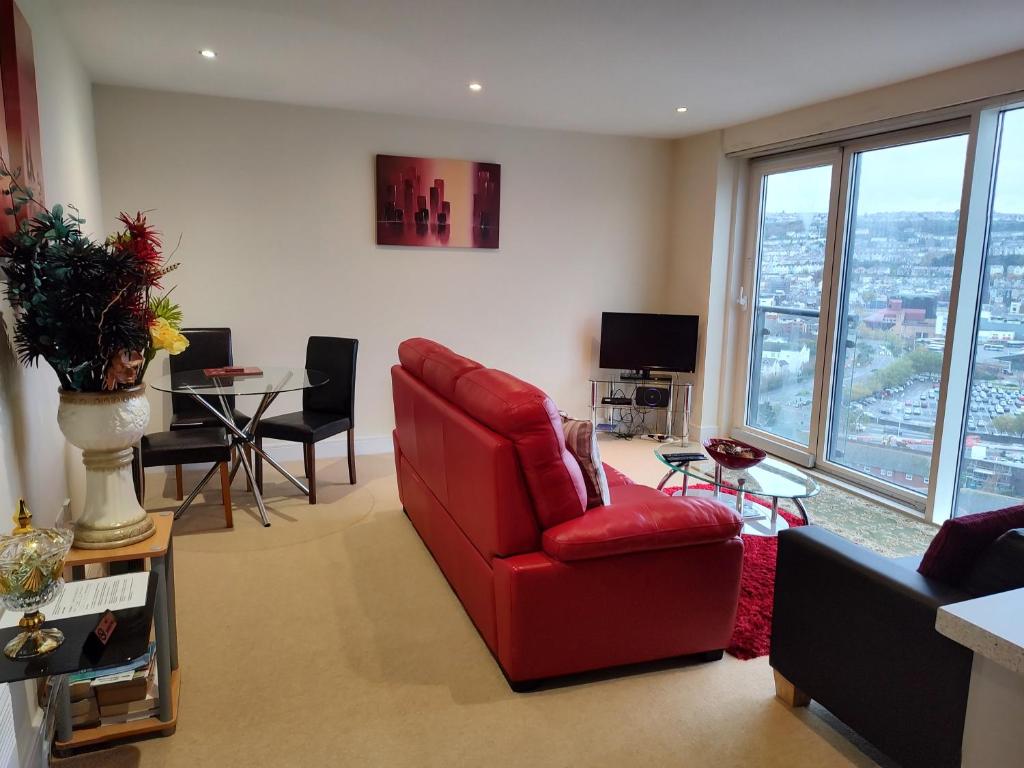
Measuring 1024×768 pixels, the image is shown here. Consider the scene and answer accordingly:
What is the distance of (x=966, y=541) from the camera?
5.90 ft

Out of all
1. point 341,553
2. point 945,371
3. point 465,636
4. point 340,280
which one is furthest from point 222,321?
point 945,371

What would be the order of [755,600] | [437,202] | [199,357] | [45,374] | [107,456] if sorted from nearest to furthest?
1. [107,456]
2. [45,374]
3. [755,600]
4. [199,357]
5. [437,202]

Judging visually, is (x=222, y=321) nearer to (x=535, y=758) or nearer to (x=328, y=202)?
(x=328, y=202)

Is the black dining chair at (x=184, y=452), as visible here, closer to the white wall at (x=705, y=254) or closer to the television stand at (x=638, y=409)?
the television stand at (x=638, y=409)

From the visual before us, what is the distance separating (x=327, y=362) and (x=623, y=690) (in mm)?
2929

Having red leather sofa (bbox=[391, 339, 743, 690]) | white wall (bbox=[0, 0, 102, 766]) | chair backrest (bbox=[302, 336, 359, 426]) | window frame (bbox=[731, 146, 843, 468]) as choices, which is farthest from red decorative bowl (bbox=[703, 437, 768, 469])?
white wall (bbox=[0, 0, 102, 766])

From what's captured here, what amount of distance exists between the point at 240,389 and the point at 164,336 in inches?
66.7

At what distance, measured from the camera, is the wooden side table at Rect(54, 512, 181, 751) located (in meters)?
1.99

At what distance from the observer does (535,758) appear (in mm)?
2049

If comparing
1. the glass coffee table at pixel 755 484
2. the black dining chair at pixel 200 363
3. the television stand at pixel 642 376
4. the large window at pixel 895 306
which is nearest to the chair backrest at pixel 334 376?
the black dining chair at pixel 200 363

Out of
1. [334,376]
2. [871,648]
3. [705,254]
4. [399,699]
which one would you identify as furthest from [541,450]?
[705,254]

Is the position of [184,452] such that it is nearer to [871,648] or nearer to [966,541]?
[871,648]

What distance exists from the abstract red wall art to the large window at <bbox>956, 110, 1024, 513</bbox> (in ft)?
10.7

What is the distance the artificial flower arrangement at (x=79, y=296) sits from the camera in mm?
1833
